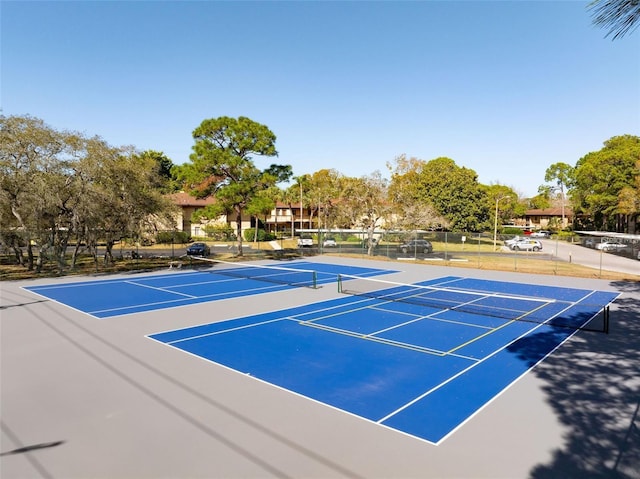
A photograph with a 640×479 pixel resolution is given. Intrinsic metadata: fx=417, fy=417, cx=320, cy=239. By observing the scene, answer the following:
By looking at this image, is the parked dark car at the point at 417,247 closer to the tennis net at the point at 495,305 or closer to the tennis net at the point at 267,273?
the tennis net at the point at 267,273

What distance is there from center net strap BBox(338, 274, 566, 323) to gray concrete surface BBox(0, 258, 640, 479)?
15.6 ft

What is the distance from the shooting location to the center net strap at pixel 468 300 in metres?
16.7


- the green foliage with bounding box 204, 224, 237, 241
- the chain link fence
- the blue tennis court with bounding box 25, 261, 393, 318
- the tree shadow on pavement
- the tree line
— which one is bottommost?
the tree shadow on pavement

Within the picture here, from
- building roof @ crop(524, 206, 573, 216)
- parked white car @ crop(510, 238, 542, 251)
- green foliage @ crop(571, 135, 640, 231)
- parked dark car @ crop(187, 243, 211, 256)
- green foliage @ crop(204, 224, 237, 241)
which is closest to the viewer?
parked dark car @ crop(187, 243, 211, 256)

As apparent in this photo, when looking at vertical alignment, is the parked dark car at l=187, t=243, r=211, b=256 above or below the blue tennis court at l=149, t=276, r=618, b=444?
above

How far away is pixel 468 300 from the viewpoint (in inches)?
768

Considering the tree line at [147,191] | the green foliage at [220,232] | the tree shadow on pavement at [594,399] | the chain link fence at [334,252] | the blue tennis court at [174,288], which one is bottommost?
the tree shadow on pavement at [594,399]

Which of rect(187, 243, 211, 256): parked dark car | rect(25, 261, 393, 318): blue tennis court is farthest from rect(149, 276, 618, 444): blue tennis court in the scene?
rect(187, 243, 211, 256): parked dark car

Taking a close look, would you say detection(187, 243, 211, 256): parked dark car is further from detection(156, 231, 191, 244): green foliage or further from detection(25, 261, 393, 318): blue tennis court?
detection(156, 231, 191, 244): green foliage

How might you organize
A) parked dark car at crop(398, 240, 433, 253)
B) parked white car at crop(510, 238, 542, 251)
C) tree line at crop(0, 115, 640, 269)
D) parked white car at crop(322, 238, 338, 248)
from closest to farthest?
tree line at crop(0, 115, 640, 269)
parked dark car at crop(398, 240, 433, 253)
parked white car at crop(322, 238, 338, 248)
parked white car at crop(510, 238, 542, 251)

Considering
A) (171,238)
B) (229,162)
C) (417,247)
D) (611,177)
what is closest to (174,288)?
(229,162)

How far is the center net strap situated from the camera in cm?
1666

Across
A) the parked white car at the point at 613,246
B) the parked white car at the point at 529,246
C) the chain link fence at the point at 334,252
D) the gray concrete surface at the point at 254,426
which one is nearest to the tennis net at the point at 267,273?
the chain link fence at the point at 334,252

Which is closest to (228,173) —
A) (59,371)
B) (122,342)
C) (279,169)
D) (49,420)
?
(279,169)
